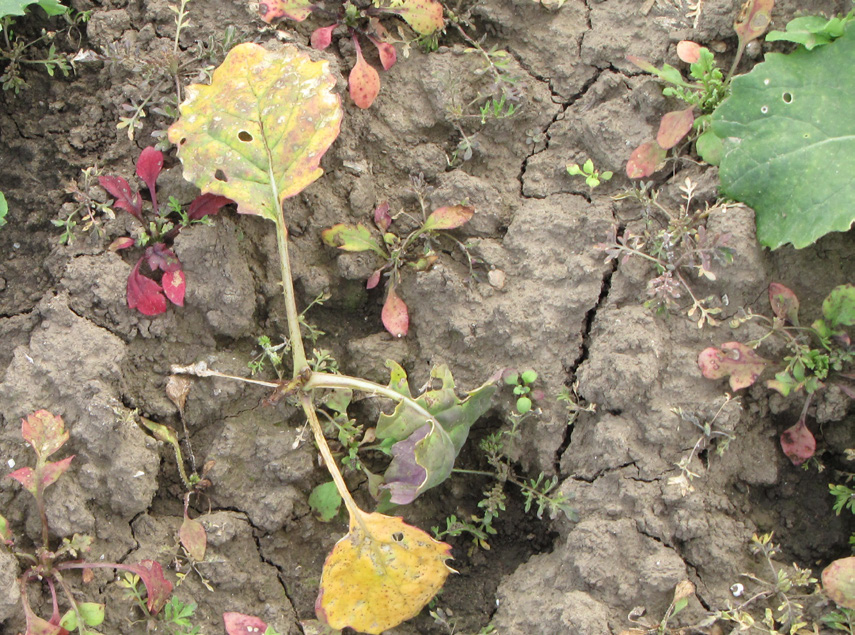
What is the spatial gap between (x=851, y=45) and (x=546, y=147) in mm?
1054

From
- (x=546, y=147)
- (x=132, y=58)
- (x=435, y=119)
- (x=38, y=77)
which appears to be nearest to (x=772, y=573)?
(x=546, y=147)

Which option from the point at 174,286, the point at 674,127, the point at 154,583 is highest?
the point at 674,127

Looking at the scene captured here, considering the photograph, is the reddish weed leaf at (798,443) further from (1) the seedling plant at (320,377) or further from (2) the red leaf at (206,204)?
(2) the red leaf at (206,204)

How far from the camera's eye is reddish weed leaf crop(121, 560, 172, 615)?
230cm

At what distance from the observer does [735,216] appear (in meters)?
2.45

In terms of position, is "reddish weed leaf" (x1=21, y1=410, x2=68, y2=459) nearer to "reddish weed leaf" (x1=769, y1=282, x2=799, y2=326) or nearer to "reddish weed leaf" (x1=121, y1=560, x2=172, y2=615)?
"reddish weed leaf" (x1=121, y1=560, x2=172, y2=615)

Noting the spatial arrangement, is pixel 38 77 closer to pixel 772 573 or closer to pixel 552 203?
pixel 552 203

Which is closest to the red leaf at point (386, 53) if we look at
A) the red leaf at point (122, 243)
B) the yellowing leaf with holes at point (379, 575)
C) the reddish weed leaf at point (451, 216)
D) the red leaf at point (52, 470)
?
the reddish weed leaf at point (451, 216)

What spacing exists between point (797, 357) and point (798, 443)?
289 millimetres

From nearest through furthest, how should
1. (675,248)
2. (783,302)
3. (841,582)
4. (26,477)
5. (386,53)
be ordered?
(841,582)
(26,477)
(783,302)
(675,248)
(386,53)

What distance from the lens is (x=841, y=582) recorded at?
2.17 m

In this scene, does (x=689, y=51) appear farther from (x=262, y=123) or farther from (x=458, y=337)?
(x=262, y=123)

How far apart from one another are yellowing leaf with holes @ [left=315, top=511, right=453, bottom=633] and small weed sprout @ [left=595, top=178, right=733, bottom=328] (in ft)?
3.61

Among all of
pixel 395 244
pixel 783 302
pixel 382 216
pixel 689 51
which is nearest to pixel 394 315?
pixel 395 244
